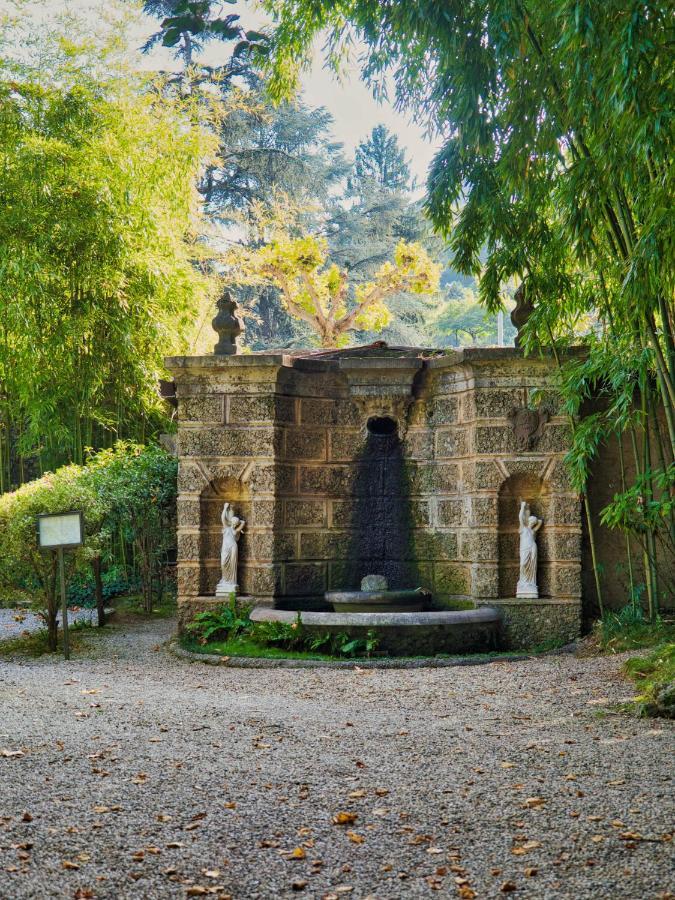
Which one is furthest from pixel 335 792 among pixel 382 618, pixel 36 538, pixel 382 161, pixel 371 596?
pixel 382 161

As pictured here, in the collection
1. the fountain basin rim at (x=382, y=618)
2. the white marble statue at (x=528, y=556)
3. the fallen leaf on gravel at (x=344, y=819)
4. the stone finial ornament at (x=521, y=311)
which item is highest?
the stone finial ornament at (x=521, y=311)

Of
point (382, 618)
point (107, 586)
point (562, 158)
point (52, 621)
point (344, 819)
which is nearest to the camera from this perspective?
point (344, 819)

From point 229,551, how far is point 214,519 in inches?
13.8

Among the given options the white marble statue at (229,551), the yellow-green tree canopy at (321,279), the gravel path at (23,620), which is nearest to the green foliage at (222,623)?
the white marble statue at (229,551)

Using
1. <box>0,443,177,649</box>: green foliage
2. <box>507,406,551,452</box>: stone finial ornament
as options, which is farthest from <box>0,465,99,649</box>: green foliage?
<box>507,406,551,452</box>: stone finial ornament

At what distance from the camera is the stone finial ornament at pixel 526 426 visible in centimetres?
764

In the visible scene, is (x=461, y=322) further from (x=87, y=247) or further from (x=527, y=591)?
(x=527, y=591)

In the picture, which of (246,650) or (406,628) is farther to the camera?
(246,650)

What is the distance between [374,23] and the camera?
279 inches

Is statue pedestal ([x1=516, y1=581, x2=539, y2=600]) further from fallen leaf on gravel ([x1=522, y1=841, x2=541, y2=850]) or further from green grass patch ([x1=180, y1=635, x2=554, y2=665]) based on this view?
fallen leaf on gravel ([x1=522, y1=841, x2=541, y2=850])

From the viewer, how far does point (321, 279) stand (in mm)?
17031

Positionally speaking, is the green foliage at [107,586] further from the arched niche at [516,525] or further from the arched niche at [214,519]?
the arched niche at [516,525]

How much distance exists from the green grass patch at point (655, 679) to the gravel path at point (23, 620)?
557 cm

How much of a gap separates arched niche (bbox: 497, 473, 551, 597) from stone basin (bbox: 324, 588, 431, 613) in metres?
0.71
